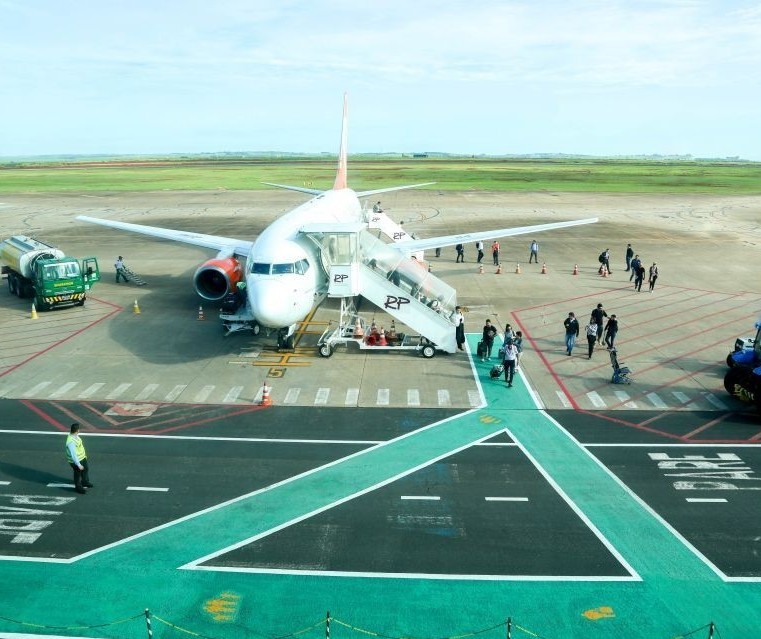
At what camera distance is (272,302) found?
22.5 m

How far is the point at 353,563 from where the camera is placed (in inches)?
491

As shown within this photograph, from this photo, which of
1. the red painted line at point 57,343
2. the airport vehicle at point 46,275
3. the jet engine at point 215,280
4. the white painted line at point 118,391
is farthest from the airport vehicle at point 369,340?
the airport vehicle at point 46,275

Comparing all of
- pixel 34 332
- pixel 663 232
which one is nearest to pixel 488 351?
pixel 34 332

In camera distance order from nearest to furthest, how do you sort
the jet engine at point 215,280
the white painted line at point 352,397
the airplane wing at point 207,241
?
1. the white painted line at point 352,397
2. the jet engine at point 215,280
3. the airplane wing at point 207,241

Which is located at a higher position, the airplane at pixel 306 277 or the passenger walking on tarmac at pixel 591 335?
the airplane at pixel 306 277

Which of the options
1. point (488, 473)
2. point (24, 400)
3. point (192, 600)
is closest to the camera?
point (192, 600)

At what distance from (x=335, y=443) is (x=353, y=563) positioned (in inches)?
220

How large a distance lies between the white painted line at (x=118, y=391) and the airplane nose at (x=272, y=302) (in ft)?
17.7

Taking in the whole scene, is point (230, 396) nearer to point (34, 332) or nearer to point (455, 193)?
point (34, 332)

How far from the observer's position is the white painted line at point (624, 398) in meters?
20.5

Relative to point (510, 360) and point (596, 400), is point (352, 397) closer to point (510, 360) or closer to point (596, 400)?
point (510, 360)

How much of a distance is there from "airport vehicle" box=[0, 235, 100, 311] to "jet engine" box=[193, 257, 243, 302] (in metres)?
7.94

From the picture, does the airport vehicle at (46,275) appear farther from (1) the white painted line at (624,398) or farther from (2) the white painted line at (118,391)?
(1) the white painted line at (624,398)

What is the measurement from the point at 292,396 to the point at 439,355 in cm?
715
